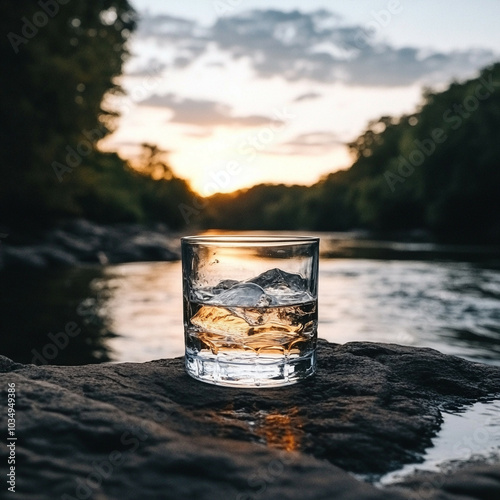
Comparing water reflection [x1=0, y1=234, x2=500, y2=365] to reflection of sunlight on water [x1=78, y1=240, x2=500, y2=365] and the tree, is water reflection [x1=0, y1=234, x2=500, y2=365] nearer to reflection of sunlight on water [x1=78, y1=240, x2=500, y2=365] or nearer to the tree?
reflection of sunlight on water [x1=78, y1=240, x2=500, y2=365]

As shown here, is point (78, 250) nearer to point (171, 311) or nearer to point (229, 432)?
point (171, 311)

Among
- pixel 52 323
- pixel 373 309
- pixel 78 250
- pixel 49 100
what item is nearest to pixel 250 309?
pixel 52 323

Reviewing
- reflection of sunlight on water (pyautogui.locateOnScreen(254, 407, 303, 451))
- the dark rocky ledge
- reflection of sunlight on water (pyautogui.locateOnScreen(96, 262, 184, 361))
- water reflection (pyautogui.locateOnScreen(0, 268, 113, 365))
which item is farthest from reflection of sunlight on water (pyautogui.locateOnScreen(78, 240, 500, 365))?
reflection of sunlight on water (pyautogui.locateOnScreen(254, 407, 303, 451))

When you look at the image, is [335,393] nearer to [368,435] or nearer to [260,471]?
[368,435]

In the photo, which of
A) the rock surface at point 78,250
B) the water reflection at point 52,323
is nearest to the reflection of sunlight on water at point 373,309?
the water reflection at point 52,323

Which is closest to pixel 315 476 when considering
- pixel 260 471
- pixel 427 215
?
pixel 260 471

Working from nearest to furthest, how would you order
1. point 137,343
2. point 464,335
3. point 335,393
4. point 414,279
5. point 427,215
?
1. point 335,393
2. point 137,343
3. point 464,335
4. point 414,279
5. point 427,215
